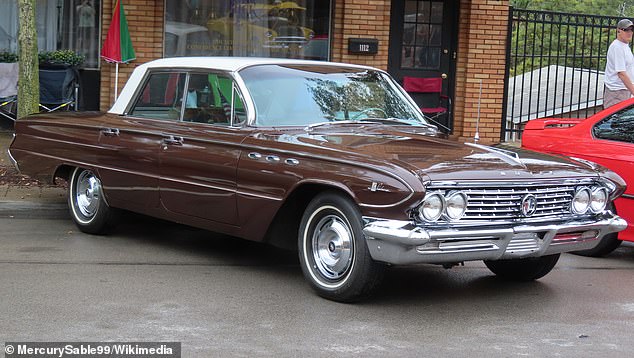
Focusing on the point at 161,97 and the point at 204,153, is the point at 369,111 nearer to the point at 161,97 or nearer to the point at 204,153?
the point at 204,153

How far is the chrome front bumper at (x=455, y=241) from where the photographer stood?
5.52m

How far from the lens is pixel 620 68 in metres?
10.8

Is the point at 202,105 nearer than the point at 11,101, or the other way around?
the point at 202,105

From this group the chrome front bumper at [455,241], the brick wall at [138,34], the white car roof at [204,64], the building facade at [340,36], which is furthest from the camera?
the building facade at [340,36]

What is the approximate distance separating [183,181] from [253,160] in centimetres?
76

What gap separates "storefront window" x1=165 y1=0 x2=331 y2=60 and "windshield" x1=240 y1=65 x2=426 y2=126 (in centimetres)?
661

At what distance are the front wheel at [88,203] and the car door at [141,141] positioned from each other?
0.25 meters

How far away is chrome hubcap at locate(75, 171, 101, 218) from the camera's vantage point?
8109mm

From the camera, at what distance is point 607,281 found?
23.4ft

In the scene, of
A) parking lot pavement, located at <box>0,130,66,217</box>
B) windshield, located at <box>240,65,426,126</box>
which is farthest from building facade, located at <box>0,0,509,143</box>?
windshield, located at <box>240,65,426,126</box>

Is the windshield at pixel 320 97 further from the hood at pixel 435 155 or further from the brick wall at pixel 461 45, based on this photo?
the brick wall at pixel 461 45

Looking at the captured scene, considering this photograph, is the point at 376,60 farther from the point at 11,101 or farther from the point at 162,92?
the point at 162,92

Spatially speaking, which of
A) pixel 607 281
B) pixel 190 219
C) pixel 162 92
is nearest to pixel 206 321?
pixel 190 219

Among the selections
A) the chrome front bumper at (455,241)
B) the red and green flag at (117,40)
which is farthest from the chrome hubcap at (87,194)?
the red and green flag at (117,40)
